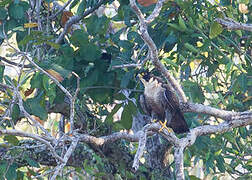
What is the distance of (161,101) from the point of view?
484 cm

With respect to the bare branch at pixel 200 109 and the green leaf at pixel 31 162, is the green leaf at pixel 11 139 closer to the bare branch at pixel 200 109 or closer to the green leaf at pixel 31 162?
the green leaf at pixel 31 162

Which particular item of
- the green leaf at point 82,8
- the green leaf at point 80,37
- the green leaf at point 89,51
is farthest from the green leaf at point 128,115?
the green leaf at point 82,8

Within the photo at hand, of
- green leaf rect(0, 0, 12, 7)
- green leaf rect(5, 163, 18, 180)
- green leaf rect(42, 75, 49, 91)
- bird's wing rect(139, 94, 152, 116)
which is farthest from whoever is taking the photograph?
bird's wing rect(139, 94, 152, 116)

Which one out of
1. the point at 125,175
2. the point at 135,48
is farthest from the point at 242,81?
the point at 125,175

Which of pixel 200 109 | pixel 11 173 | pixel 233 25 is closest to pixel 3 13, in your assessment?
pixel 11 173

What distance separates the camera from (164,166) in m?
5.44

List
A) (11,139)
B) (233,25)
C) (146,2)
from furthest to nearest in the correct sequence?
1. (146,2)
2. (11,139)
3. (233,25)

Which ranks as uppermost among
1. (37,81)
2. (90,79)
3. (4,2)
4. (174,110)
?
(4,2)

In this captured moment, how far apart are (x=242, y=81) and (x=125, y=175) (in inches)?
56.2

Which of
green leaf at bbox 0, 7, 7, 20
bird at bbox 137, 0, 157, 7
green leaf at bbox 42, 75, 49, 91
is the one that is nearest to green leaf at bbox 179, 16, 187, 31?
bird at bbox 137, 0, 157, 7

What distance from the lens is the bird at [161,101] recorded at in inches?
189

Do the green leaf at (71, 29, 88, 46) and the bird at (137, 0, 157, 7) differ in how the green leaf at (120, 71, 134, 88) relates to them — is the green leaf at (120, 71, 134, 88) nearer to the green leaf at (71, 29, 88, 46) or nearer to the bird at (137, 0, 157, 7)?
the green leaf at (71, 29, 88, 46)

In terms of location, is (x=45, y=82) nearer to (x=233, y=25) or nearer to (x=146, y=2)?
(x=146, y=2)

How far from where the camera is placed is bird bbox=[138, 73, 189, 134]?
189 inches
